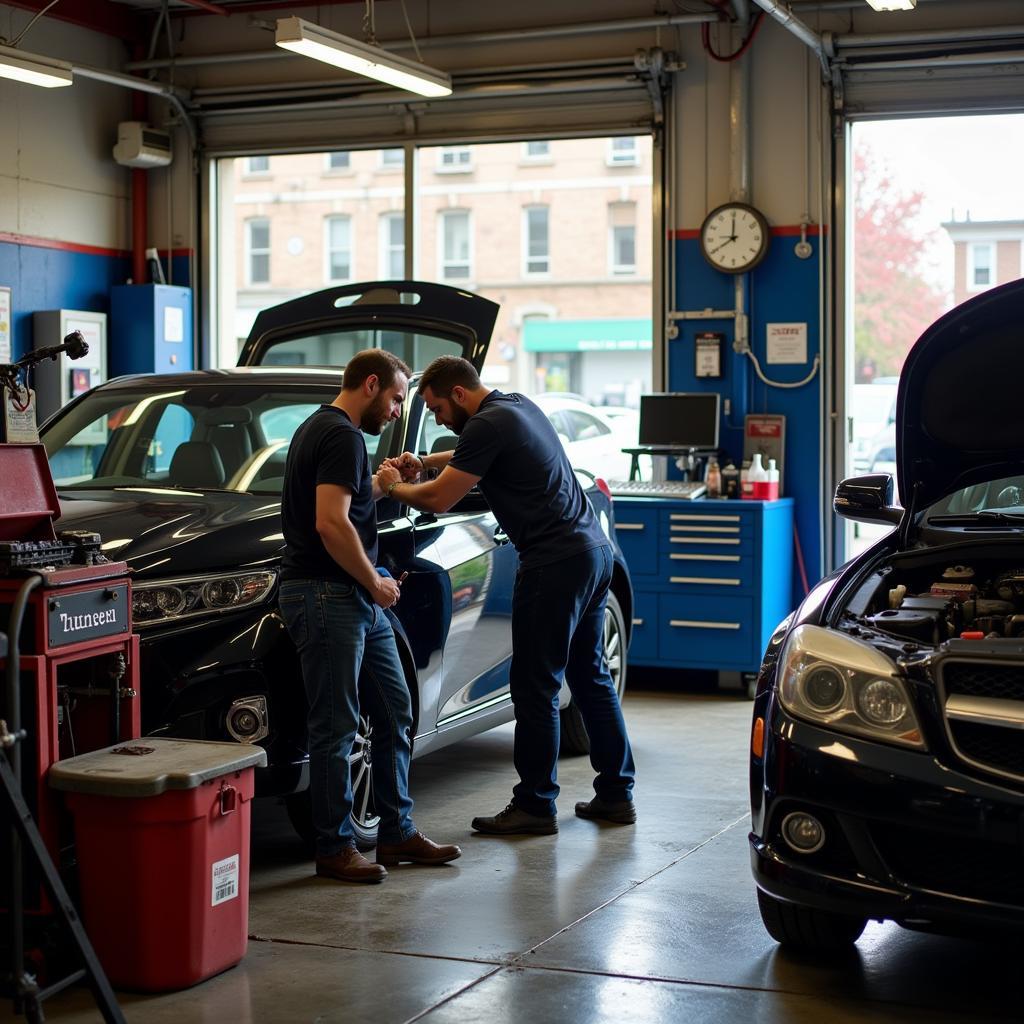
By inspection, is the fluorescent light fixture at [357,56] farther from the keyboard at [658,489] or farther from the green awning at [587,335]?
the keyboard at [658,489]

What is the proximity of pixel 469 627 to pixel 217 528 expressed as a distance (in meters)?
1.01

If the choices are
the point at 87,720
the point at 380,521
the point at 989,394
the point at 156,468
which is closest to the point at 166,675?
the point at 87,720

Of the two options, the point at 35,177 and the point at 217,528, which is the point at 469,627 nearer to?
the point at 217,528

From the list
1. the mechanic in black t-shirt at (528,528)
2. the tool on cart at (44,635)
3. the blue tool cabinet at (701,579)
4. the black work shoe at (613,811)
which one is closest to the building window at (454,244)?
the blue tool cabinet at (701,579)

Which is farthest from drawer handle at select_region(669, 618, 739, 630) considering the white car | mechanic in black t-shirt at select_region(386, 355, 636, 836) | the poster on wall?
the poster on wall

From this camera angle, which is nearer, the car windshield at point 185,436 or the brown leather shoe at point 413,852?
→ the brown leather shoe at point 413,852

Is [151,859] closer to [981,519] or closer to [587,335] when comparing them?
[981,519]

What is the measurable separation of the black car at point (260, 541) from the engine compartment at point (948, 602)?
1464 millimetres

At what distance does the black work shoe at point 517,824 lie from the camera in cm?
480

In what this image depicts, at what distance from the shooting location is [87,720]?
3.75m

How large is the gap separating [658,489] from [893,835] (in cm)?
486

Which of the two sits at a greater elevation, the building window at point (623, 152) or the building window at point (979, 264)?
the building window at point (623, 152)

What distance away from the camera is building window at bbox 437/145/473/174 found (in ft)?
30.0

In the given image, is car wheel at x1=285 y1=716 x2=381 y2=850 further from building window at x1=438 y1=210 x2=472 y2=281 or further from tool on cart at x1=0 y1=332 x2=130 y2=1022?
building window at x1=438 y1=210 x2=472 y2=281
